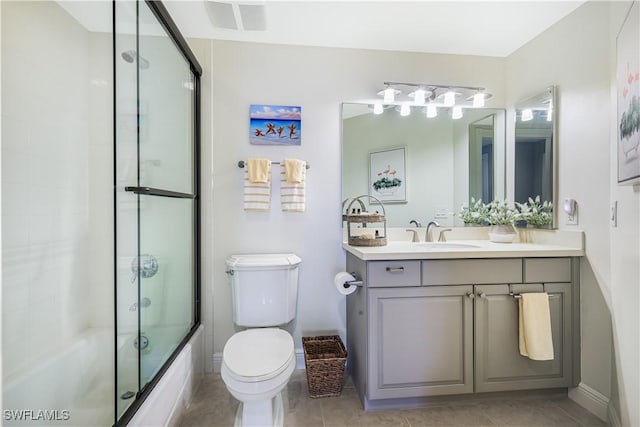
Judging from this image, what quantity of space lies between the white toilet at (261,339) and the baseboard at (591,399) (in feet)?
5.56

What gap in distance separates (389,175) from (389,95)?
23.0 inches

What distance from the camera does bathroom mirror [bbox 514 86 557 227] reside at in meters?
2.01

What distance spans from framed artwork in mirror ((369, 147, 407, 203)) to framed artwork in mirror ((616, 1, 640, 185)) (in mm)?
1155

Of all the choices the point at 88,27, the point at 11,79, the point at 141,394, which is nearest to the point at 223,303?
the point at 141,394

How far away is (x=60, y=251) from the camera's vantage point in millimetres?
1472

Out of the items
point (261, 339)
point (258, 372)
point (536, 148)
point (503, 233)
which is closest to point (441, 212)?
point (503, 233)

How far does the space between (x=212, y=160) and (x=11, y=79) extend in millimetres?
1083

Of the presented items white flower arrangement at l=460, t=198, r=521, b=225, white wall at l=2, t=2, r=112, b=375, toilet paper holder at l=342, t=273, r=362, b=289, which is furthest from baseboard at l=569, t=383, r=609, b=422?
white wall at l=2, t=2, r=112, b=375

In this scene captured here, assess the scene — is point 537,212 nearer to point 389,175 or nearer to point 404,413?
point 389,175

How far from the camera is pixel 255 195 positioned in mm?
2080

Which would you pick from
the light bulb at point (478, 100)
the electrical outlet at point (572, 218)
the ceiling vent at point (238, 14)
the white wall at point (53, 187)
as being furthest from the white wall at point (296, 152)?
the electrical outlet at point (572, 218)

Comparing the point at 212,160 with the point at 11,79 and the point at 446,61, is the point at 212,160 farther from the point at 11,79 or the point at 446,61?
the point at 446,61

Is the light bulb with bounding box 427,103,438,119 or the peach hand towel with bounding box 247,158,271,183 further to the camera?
the light bulb with bounding box 427,103,438,119

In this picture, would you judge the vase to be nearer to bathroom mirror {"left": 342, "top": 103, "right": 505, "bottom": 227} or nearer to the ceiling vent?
bathroom mirror {"left": 342, "top": 103, "right": 505, "bottom": 227}
